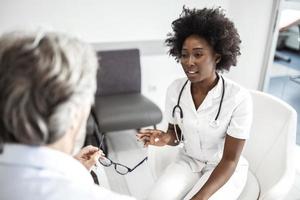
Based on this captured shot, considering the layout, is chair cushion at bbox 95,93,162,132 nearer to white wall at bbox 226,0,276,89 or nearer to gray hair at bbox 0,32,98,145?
white wall at bbox 226,0,276,89

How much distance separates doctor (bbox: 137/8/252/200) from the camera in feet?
4.14

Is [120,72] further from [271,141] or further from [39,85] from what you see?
[39,85]

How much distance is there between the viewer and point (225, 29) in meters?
1.29

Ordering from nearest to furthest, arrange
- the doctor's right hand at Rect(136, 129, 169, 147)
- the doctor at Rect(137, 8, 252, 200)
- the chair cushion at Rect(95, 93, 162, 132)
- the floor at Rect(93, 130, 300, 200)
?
the doctor at Rect(137, 8, 252, 200), the doctor's right hand at Rect(136, 129, 169, 147), the floor at Rect(93, 130, 300, 200), the chair cushion at Rect(95, 93, 162, 132)

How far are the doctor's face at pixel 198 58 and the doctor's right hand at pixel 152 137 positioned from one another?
0.32 m

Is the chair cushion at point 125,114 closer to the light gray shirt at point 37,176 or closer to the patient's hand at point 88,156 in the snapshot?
the patient's hand at point 88,156

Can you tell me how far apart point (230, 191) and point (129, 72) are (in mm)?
1579

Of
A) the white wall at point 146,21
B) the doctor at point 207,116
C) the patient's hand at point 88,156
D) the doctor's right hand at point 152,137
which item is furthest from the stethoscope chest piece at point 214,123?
the white wall at point 146,21

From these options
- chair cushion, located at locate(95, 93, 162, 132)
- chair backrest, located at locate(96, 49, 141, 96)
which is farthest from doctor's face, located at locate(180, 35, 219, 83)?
chair backrest, located at locate(96, 49, 141, 96)

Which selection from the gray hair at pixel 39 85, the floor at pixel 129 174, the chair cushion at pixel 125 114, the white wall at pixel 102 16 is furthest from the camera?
the white wall at pixel 102 16

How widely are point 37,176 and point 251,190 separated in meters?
1.09

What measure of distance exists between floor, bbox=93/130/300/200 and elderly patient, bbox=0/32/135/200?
37.9 inches

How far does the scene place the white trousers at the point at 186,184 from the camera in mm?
1269

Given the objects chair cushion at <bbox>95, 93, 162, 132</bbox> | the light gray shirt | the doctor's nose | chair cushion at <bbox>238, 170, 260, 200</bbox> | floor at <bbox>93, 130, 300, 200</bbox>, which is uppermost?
the doctor's nose
